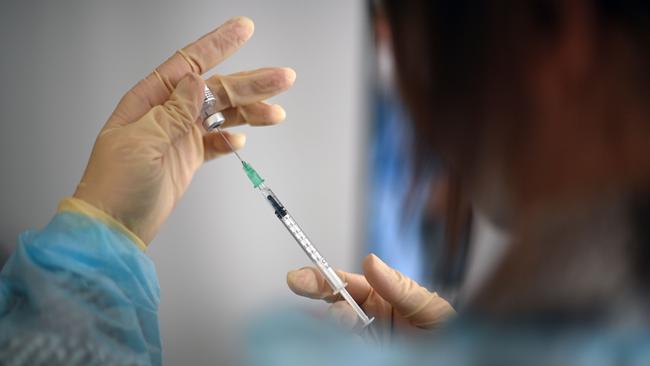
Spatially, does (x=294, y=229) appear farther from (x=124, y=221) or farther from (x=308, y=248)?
(x=124, y=221)

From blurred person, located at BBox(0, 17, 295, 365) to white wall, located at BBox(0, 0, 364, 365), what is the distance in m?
0.08

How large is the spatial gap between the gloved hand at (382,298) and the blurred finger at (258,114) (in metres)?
0.29

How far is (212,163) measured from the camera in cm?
110

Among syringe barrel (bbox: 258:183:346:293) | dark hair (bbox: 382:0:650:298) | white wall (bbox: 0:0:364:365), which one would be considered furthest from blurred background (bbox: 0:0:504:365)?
dark hair (bbox: 382:0:650:298)

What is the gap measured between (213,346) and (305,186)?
1.24ft

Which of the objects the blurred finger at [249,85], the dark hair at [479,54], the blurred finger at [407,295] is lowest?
the blurred finger at [407,295]

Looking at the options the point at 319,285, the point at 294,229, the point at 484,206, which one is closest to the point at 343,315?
the point at 319,285

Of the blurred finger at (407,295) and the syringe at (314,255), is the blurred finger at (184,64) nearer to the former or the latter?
the syringe at (314,255)

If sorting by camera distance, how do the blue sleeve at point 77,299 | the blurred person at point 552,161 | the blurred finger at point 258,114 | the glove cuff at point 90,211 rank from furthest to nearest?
the blurred finger at point 258,114 < the glove cuff at point 90,211 < the blue sleeve at point 77,299 < the blurred person at point 552,161

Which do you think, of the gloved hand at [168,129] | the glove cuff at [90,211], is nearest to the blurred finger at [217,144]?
the gloved hand at [168,129]

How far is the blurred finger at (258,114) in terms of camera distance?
3.39ft

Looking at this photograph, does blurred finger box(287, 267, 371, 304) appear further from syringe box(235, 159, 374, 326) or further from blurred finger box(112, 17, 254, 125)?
blurred finger box(112, 17, 254, 125)

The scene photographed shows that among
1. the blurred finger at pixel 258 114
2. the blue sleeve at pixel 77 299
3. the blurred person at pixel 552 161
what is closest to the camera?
the blurred person at pixel 552 161

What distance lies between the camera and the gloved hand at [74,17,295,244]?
3.04 feet
